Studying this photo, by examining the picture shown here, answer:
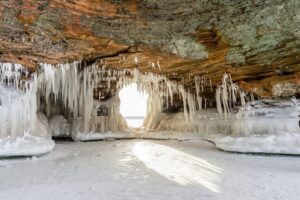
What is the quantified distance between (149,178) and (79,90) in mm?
6022

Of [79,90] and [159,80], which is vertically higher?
[159,80]

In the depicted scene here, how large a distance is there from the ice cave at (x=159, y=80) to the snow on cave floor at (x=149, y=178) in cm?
2

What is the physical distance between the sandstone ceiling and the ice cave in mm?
25

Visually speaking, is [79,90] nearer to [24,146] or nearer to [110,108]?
[110,108]

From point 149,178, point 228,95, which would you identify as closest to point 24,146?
point 149,178

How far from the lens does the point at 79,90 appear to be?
31.0 feet

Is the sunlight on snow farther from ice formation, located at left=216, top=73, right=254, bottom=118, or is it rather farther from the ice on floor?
ice formation, located at left=216, top=73, right=254, bottom=118

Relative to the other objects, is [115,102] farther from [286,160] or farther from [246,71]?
[286,160]

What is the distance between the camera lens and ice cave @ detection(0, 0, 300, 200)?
161 inches

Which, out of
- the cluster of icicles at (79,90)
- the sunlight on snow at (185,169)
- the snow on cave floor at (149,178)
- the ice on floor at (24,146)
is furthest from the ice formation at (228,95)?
the ice on floor at (24,146)

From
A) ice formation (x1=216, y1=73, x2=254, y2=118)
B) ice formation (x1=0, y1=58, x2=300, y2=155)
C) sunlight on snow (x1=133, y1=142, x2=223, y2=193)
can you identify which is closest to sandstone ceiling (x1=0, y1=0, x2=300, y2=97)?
ice formation (x1=0, y1=58, x2=300, y2=155)

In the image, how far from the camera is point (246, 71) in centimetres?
777

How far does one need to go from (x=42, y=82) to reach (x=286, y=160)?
7501mm

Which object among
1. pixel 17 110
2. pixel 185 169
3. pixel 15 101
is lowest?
pixel 185 169
